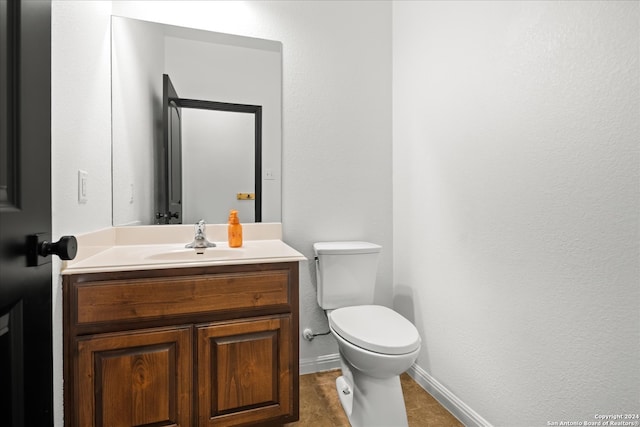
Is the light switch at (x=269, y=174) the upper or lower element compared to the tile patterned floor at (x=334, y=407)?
upper

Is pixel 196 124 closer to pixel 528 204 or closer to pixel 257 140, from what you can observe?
pixel 257 140

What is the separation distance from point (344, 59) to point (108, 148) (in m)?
1.43

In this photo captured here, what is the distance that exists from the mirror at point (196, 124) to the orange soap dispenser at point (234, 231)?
118mm

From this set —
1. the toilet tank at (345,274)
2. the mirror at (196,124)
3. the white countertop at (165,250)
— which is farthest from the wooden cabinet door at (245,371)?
the mirror at (196,124)

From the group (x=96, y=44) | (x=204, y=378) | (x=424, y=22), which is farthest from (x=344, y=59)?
(x=204, y=378)

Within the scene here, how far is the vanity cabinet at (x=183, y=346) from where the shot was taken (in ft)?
3.82

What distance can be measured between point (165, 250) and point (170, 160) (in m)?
0.52

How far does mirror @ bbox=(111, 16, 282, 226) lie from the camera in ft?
5.59

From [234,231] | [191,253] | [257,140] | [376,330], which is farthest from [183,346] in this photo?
[257,140]

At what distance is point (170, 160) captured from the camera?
1.82 meters

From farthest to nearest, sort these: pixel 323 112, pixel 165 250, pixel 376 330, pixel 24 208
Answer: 1. pixel 323 112
2. pixel 165 250
3. pixel 376 330
4. pixel 24 208

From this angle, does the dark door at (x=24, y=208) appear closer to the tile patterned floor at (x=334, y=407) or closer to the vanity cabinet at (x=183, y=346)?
the vanity cabinet at (x=183, y=346)

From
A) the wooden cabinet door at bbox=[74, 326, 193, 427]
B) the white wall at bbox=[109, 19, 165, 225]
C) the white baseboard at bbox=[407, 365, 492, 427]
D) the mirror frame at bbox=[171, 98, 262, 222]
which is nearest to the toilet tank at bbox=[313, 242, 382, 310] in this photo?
the mirror frame at bbox=[171, 98, 262, 222]

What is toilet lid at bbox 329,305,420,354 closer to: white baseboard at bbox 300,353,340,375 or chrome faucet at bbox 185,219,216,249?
white baseboard at bbox 300,353,340,375
